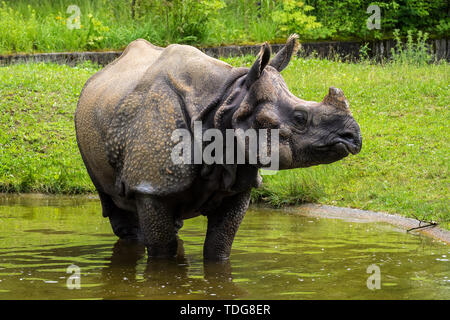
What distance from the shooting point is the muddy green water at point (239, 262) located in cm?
582

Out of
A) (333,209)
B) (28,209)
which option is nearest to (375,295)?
(333,209)

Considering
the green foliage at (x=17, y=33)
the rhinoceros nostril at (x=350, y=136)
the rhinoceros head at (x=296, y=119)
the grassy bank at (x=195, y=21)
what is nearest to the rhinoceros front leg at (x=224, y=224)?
the rhinoceros head at (x=296, y=119)

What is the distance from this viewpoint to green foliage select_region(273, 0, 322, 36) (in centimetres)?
1670

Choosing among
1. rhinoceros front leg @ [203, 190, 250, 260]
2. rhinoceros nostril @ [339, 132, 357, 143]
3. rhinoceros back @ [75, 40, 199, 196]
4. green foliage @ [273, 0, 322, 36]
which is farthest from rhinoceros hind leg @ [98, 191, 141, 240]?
green foliage @ [273, 0, 322, 36]

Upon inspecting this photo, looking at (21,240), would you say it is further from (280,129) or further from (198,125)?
(280,129)

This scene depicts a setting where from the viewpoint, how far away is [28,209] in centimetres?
962

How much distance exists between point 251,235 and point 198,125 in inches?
100

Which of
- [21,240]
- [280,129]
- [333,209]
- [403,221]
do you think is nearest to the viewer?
[280,129]

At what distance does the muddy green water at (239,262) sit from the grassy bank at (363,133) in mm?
703

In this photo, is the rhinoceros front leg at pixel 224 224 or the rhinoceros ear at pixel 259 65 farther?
the rhinoceros front leg at pixel 224 224

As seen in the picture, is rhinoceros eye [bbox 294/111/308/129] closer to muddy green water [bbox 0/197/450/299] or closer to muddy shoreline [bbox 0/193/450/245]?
muddy green water [bbox 0/197/450/299]

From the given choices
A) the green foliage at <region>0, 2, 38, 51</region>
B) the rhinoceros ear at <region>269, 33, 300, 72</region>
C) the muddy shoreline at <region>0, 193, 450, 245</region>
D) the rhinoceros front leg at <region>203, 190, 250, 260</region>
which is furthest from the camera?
the green foliage at <region>0, 2, 38, 51</region>

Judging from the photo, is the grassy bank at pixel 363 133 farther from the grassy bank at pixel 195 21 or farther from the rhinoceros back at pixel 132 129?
the rhinoceros back at pixel 132 129

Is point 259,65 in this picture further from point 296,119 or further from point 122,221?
point 122,221
